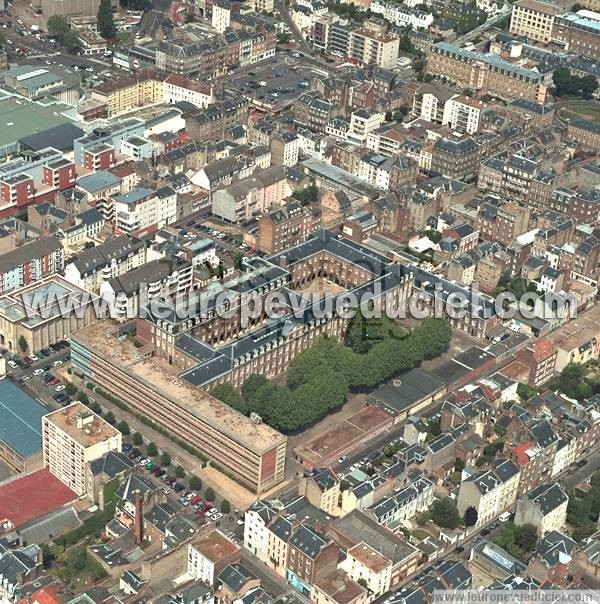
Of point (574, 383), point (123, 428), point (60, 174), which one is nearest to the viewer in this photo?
point (123, 428)

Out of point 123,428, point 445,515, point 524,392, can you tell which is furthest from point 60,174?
point 445,515

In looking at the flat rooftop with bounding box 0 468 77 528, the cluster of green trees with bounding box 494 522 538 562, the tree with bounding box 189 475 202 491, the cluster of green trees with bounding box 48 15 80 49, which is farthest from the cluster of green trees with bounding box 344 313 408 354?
the cluster of green trees with bounding box 48 15 80 49

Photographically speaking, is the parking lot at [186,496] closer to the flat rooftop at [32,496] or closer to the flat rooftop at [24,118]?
the flat rooftop at [32,496]

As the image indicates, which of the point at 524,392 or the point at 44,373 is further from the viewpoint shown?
the point at 44,373

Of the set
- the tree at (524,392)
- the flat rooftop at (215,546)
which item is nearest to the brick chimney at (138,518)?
the flat rooftop at (215,546)

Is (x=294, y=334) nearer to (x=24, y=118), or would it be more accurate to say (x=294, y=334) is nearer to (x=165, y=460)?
(x=165, y=460)

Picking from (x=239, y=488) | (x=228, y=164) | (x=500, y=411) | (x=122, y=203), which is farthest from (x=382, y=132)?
(x=239, y=488)
